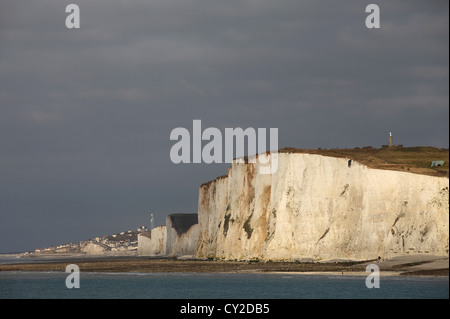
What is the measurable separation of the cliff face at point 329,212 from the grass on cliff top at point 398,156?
4.07 feet

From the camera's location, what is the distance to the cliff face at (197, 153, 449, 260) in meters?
66.2

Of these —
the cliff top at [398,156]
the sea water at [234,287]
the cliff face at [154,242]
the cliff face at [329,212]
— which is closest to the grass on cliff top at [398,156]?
the cliff top at [398,156]

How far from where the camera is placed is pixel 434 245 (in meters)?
64.1

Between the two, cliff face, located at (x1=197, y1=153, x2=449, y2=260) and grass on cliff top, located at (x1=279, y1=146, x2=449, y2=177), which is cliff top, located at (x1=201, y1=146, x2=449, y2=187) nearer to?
grass on cliff top, located at (x1=279, y1=146, x2=449, y2=177)

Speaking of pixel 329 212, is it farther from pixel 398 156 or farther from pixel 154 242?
pixel 154 242

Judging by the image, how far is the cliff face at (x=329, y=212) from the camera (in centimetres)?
6625

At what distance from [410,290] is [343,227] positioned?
28994mm

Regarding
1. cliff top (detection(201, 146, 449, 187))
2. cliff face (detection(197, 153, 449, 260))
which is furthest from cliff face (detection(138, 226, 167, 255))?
cliff top (detection(201, 146, 449, 187))

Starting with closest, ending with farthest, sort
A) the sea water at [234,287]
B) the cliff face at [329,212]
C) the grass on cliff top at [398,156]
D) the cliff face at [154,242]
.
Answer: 1. the sea water at [234,287]
2. the cliff face at [329,212]
3. the grass on cliff top at [398,156]
4. the cliff face at [154,242]

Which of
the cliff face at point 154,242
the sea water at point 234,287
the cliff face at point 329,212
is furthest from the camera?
the cliff face at point 154,242

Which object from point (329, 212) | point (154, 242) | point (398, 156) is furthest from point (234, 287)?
point (154, 242)

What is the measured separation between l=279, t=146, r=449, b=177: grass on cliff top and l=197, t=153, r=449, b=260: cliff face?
124 cm

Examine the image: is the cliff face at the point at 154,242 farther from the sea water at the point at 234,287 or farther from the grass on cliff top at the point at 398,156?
the sea water at the point at 234,287
